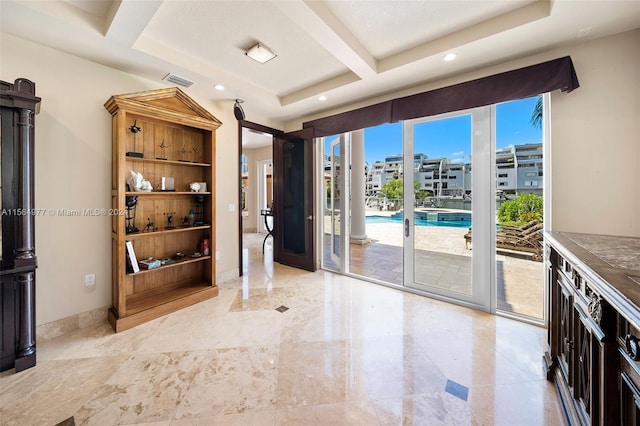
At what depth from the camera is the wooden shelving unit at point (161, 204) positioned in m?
2.36

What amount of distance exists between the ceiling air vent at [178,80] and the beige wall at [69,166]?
0.34 meters

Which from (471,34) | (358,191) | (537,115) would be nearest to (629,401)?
(471,34)

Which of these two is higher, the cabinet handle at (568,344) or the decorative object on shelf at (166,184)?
the decorative object on shelf at (166,184)

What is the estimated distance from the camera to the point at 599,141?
2.06m

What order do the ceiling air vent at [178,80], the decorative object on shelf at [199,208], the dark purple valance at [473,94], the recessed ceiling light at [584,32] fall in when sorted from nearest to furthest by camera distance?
the recessed ceiling light at [584,32], the dark purple valance at [473,94], the ceiling air vent at [178,80], the decorative object on shelf at [199,208]

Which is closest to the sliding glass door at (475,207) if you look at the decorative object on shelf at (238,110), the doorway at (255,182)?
the decorative object on shelf at (238,110)

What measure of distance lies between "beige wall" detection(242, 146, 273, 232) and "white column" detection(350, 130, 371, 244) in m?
2.80

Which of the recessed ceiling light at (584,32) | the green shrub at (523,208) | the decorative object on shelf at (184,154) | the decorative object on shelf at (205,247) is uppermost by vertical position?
the recessed ceiling light at (584,32)

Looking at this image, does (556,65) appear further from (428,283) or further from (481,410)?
(481,410)

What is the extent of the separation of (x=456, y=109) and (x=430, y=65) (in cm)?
54

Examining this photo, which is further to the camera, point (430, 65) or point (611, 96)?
point (430, 65)

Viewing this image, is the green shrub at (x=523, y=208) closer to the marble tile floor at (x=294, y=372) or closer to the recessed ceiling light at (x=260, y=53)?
the marble tile floor at (x=294, y=372)

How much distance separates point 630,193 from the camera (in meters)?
1.98

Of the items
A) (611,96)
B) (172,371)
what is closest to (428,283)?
(611,96)
